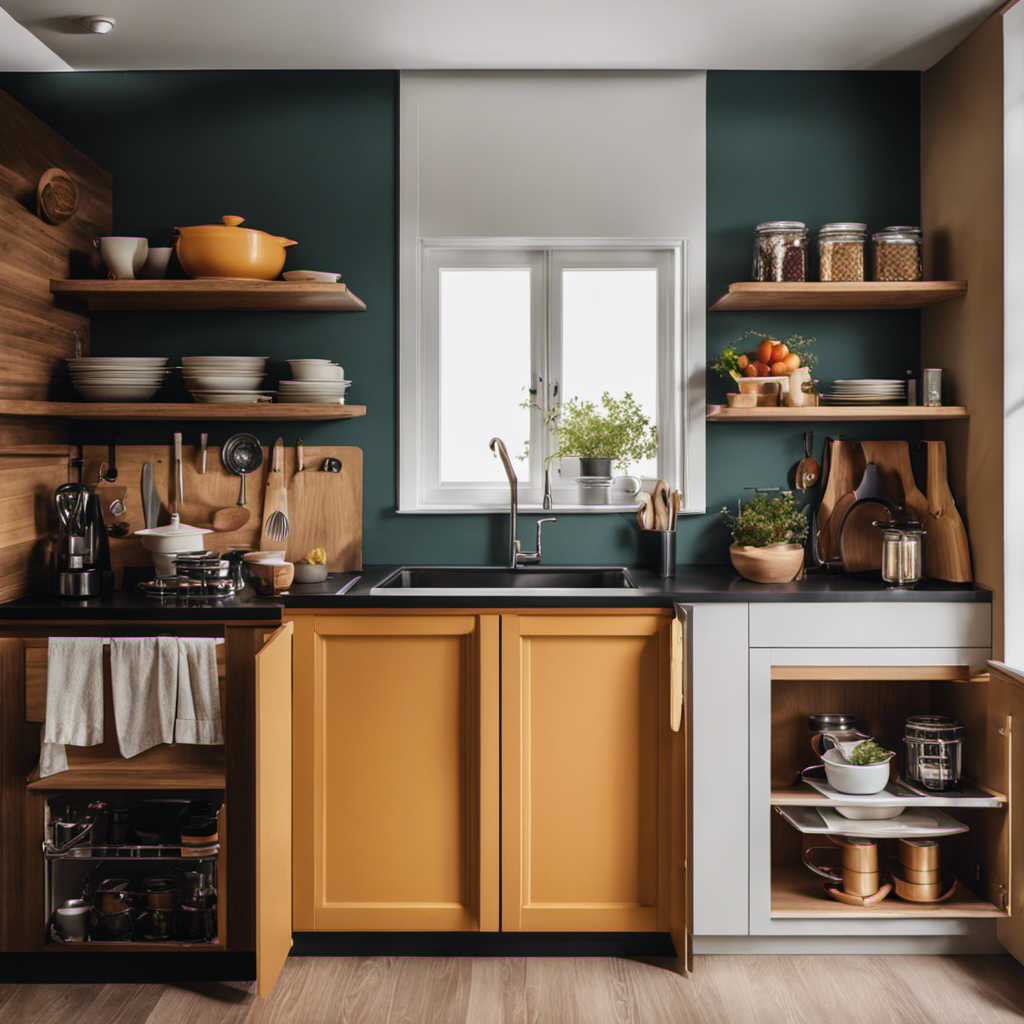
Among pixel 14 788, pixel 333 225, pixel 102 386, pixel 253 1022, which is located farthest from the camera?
pixel 333 225

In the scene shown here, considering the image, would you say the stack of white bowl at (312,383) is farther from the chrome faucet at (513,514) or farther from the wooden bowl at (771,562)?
the wooden bowl at (771,562)

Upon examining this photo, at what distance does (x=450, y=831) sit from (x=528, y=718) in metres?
0.38

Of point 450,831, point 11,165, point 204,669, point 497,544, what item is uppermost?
point 11,165

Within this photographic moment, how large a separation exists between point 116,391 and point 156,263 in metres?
0.43

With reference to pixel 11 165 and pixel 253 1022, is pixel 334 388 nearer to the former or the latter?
pixel 11 165

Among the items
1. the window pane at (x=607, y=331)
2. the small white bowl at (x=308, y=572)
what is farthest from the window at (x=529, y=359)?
the small white bowl at (x=308, y=572)

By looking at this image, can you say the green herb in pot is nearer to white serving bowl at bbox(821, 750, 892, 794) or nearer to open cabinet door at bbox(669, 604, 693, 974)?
white serving bowl at bbox(821, 750, 892, 794)

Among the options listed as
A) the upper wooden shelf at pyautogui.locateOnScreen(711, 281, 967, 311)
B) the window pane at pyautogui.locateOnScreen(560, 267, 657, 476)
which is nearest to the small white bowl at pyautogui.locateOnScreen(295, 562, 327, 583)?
the window pane at pyautogui.locateOnScreen(560, 267, 657, 476)

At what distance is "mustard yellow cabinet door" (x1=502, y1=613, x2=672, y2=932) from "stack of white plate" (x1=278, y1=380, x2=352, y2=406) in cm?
98

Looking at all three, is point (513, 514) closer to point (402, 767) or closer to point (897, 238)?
point (402, 767)

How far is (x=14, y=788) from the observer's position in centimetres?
A: 237

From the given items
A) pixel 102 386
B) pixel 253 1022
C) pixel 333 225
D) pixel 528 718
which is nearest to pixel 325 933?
pixel 253 1022

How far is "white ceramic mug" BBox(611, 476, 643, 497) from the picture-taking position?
305 cm

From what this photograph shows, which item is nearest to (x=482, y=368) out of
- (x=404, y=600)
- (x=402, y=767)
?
(x=404, y=600)
